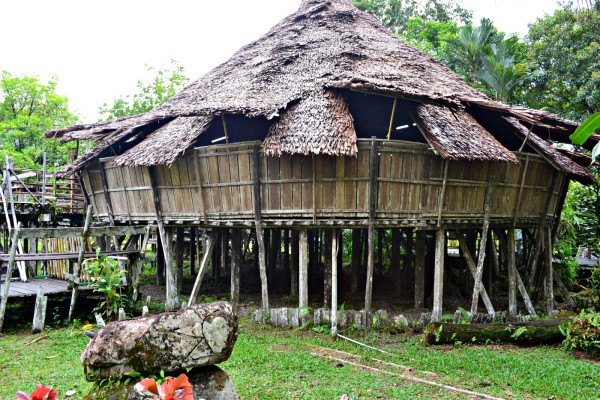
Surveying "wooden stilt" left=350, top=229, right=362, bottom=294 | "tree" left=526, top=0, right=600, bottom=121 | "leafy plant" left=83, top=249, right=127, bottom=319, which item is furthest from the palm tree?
"leafy plant" left=83, top=249, right=127, bottom=319

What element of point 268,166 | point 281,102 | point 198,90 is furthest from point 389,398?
point 198,90

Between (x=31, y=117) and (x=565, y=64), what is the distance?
29415 millimetres

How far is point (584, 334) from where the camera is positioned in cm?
864

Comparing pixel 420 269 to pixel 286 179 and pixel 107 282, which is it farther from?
pixel 107 282

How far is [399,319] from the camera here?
34.0 feet

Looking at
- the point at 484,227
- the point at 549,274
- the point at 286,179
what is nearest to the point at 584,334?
the point at 484,227

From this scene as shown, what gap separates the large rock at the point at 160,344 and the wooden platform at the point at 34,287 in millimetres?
6191

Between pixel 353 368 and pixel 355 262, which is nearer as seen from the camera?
pixel 353 368

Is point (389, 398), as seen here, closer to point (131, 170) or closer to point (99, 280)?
point (99, 280)

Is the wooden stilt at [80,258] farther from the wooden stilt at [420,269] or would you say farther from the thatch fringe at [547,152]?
the thatch fringe at [547,152]

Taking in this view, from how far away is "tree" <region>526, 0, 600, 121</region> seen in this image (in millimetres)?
20328

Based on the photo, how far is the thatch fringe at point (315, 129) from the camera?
965cm

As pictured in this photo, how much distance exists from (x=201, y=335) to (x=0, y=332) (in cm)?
685

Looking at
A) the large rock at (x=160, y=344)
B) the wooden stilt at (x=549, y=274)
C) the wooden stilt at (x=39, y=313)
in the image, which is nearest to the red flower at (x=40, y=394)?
the large rock at (x=160, y=344)
